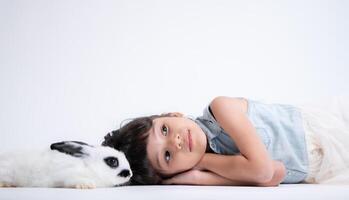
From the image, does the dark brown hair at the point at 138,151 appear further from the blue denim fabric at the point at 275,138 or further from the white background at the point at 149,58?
the white background at the point at 149,58

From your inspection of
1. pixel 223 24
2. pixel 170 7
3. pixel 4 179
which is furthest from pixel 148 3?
pixel 4 179

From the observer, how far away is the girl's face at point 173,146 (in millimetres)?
1174

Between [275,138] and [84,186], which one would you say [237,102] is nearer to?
[275,138]

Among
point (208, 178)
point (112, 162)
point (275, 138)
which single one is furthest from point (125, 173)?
point (275, 138)

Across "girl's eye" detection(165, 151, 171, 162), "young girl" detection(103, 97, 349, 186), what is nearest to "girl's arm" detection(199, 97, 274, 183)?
"young girl" detection(103, 97, 349, 186)

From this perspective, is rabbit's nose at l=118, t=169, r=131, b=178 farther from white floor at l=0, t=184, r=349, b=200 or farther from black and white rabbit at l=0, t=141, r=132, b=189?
white floor at l=0, t=184, r=349, b=200

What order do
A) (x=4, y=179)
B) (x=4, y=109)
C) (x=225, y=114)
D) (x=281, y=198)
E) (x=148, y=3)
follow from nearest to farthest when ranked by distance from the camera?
(x=281, y=198), (x=4, y=179), (x=225, y=114), (x=4, y=109), (x=148, y=3)

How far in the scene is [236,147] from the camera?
1.25m

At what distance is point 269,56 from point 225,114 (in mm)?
1036

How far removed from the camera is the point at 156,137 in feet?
3.90

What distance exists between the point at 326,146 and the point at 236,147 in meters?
0.27

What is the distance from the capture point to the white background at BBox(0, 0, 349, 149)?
1847 millimetres

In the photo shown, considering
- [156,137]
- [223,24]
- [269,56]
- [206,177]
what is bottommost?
[206,177]

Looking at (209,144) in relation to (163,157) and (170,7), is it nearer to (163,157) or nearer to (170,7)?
(163,157)
